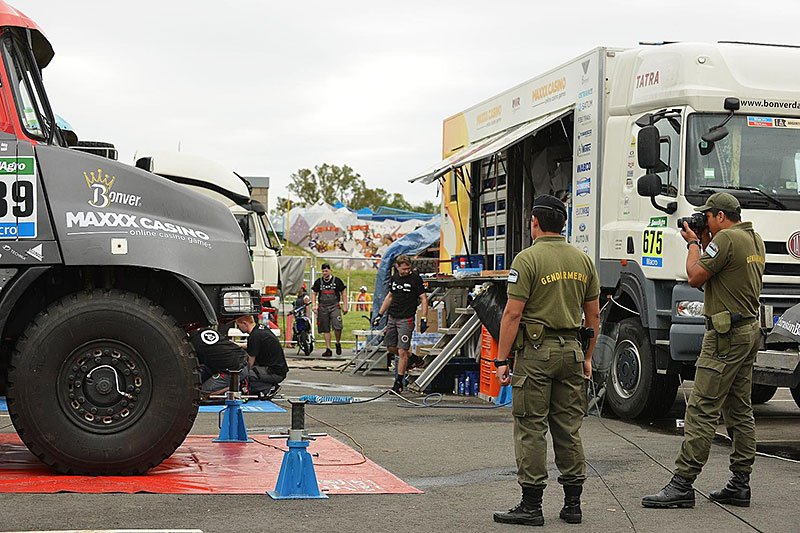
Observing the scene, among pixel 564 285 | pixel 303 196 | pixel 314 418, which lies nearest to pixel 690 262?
pixel 564 285

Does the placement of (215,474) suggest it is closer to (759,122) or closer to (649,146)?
(649,146)

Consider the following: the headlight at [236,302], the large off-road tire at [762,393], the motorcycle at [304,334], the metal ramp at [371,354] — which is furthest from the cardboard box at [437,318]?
the headlight at [236,302]

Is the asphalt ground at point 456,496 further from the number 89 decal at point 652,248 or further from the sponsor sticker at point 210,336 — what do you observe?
the number 89 decal at point 652,248

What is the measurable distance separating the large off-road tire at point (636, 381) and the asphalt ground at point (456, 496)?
194 millimetres

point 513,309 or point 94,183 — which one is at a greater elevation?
point 94,183

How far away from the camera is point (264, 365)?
1353 centimetres

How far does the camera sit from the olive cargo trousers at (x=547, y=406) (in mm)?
6754

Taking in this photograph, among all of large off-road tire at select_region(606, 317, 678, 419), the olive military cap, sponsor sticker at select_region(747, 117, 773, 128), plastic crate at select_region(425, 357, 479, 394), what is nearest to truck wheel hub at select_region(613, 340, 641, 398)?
large off-road tire at select_region(606, 317, 678, 419)

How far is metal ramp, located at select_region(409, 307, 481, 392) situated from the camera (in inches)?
583

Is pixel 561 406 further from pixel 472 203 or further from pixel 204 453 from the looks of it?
pixel 472 203

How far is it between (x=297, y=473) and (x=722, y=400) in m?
2.77

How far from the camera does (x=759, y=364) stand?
9.33 m

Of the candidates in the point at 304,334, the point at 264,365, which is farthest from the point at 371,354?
the point at 264,365

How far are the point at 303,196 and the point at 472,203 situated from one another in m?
62.8
